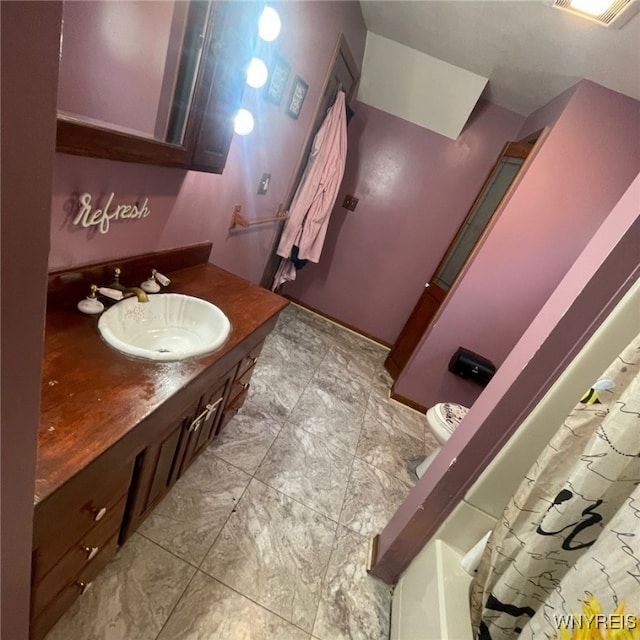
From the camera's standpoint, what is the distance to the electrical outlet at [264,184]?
1.85 metres

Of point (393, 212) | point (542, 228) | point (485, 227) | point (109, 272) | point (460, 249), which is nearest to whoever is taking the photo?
point (109, 272)

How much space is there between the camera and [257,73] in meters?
1.36

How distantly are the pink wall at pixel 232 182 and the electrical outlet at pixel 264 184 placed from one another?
0.12ft

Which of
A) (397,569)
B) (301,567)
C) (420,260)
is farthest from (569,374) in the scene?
(420,260)

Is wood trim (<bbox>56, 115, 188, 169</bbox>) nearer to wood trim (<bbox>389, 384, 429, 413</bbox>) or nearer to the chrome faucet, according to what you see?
the chrome faucet

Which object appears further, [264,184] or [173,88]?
[264,184]

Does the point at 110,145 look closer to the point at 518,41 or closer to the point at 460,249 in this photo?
the point at 518,41

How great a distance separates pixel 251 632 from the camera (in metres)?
1.15

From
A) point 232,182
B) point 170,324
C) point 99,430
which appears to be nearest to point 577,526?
point 99,430

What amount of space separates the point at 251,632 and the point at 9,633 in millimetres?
837

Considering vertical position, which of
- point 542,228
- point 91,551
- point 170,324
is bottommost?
point 91,551

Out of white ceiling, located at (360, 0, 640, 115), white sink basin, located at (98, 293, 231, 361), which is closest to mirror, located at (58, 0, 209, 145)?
white sink basin, located at (98, 293, 231, 361)

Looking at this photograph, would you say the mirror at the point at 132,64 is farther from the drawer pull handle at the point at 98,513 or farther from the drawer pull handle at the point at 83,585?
the drawer pull handle at the point at 83,585

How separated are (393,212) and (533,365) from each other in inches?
93.4
